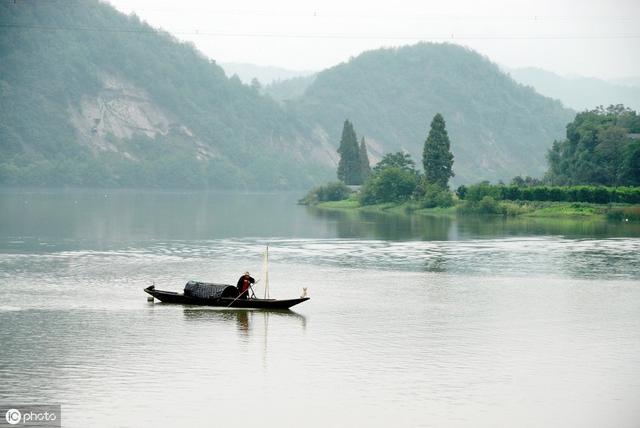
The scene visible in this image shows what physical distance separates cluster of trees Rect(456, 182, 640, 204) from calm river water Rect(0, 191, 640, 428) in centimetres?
6133

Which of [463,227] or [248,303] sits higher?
[463,227]

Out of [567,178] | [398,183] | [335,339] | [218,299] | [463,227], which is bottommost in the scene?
[335,339]

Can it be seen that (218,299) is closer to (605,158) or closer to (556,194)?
(556,194)

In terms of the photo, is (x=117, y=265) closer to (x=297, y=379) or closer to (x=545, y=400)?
(x=297, y=379)

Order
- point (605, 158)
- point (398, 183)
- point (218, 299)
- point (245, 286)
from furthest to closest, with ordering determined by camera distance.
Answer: point (398, 183) < point (605, 158) < point (245, 286) < point (218, 299)

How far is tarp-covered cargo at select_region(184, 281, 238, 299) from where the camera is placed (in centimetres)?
5966

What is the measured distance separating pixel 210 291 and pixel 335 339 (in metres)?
11.5

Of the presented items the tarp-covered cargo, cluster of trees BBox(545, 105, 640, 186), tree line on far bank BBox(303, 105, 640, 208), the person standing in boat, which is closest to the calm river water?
the tarp-covered cargo

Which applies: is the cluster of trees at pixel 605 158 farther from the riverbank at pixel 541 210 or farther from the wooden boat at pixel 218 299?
the wooden boat at pixel 218 299

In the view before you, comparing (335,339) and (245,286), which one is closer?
(335,339)

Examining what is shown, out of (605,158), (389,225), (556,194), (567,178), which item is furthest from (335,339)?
(567,178)

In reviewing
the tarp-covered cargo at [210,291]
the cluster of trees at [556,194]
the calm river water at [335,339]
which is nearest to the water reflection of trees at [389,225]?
the cluster of trees at [556,194]

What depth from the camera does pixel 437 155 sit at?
182 meters

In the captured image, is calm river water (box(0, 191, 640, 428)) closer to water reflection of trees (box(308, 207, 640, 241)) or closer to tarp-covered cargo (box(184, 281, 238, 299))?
tarp-covered cargo (box(184, 281, 238, 299))
